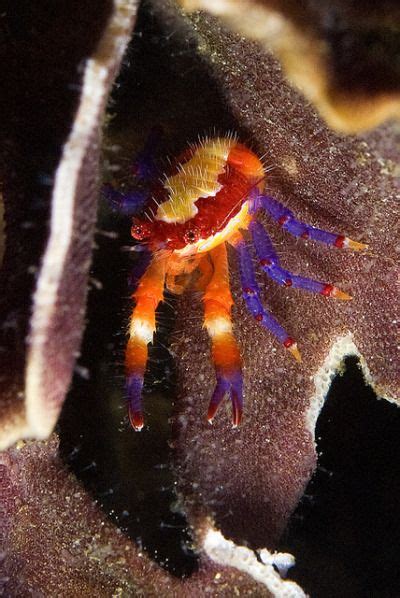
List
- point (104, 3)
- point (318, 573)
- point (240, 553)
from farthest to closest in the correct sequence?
point (318, 573), point (240, 553), point (104, 3)

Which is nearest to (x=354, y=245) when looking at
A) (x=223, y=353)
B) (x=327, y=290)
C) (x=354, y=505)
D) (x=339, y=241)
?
(x=339, y=241)

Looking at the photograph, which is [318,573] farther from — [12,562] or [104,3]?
[104,3]

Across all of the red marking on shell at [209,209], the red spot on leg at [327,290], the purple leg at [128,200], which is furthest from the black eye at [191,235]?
the red spot on leg at [327,290]

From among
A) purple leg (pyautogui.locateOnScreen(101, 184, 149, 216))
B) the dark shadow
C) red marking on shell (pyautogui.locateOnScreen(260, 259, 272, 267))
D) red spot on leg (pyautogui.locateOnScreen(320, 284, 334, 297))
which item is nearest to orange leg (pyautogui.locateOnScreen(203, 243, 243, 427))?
red marking on shell (pyautogui.locateOnScreen(260, 259, 272, 267))

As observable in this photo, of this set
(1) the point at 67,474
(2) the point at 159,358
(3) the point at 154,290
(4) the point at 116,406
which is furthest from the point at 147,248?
(1) the point at 67,474

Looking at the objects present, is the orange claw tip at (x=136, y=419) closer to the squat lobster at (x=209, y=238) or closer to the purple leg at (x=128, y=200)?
Result: the squat lobster at (x=209, y=238)
